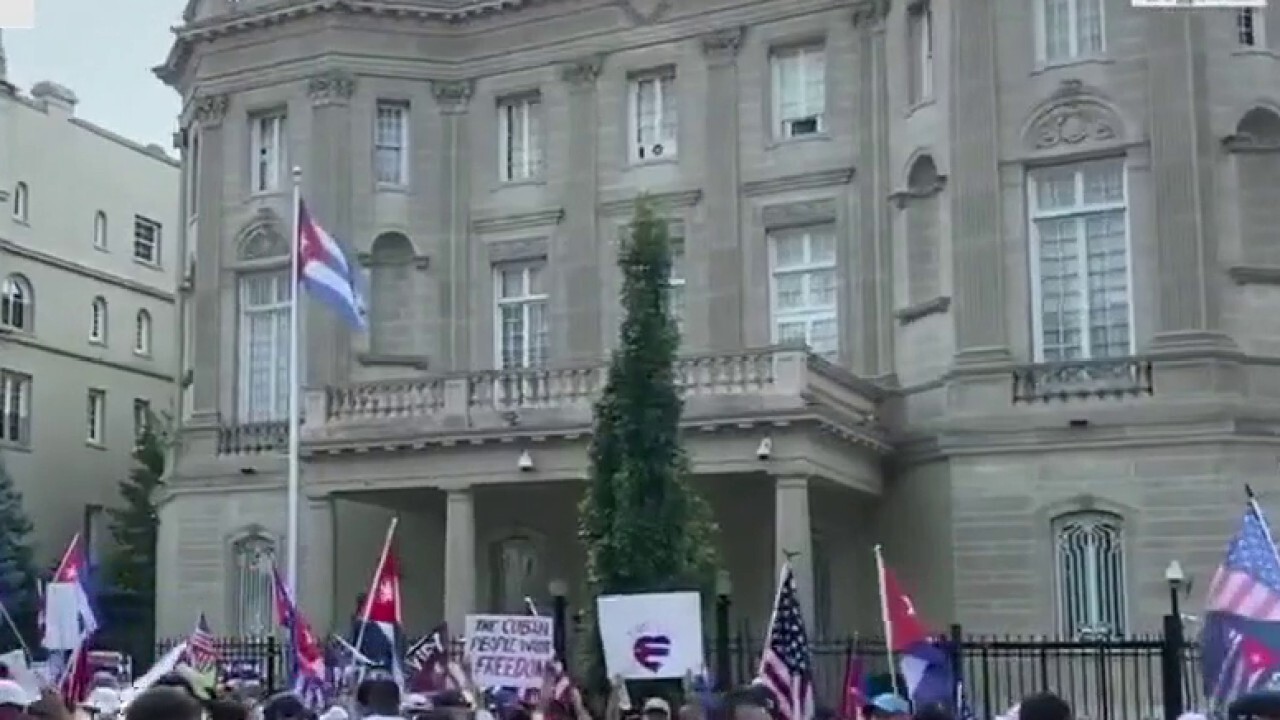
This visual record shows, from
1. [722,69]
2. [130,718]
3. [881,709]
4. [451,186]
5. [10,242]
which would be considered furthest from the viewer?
[10,242]

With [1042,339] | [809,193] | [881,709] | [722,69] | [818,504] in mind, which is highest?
[722,69]

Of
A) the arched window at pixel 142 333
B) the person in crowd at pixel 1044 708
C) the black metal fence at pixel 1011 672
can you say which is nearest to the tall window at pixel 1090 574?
the black metal fence at pixel 1011 672

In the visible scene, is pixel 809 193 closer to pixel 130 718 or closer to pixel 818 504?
pixel 818 504

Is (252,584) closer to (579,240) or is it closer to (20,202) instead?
(579,240)

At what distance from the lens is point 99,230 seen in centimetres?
5494

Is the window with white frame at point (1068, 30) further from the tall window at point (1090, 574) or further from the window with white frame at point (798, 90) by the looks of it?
the tall window at point (1090, 574)

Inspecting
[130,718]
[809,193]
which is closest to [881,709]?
[130,718]

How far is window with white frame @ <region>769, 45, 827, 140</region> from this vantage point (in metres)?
34.2

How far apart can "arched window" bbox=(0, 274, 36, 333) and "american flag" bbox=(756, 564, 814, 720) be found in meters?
36.8

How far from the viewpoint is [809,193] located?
33.8m

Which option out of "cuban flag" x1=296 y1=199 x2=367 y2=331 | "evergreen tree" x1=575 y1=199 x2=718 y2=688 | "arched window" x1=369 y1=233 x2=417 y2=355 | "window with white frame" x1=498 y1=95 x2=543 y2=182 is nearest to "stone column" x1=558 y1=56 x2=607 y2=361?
"window with white frame" x1=498 y1=95 x2=543 y2=182

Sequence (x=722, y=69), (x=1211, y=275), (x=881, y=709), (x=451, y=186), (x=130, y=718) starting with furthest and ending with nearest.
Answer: (x=451, y=186) → (x=722, y=69) → (x=1211, y=275) → (x=881, y=709) → (x=130, y=718)

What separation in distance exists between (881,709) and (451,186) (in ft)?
81.6

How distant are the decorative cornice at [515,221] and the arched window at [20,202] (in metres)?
19.6
